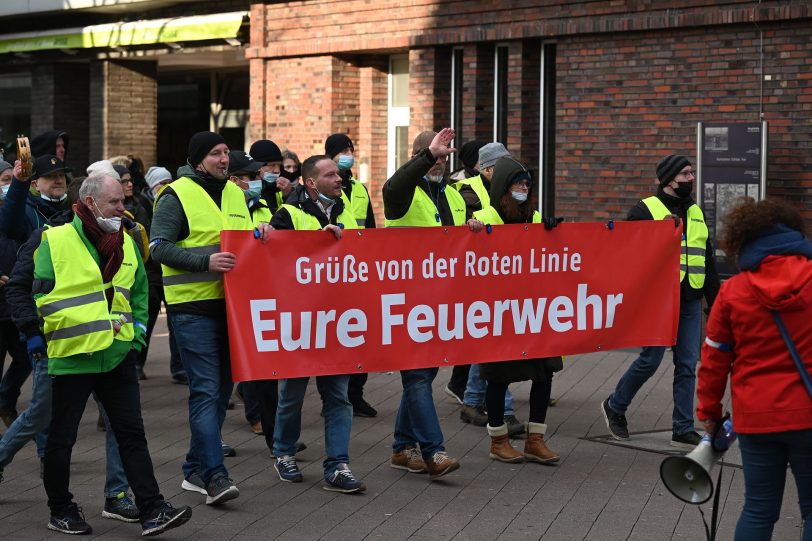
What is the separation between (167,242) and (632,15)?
29.0 ft

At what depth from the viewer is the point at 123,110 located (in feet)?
77.8

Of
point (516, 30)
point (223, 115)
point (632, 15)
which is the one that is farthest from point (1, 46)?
point (632, 15)

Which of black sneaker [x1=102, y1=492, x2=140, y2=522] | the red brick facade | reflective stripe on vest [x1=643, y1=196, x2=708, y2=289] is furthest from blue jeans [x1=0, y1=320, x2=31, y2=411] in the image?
the red brick facade

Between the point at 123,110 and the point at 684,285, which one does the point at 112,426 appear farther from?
the point at 123,110

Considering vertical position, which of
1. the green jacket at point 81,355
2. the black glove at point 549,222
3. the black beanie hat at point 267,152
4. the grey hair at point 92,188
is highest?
the black beanie hat at point 267,152

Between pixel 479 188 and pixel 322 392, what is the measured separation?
269 cm

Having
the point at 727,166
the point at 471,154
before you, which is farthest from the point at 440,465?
the point at 727,166

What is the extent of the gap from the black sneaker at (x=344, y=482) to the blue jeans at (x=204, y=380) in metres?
0.69

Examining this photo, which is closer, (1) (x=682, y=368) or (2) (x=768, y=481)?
(2) (x=768, y=481)

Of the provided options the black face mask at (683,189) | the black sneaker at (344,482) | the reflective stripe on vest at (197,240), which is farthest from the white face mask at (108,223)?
the black face mask at (683,189)

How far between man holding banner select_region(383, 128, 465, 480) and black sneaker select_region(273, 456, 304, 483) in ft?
2.29

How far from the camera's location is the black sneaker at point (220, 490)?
7.44 metres

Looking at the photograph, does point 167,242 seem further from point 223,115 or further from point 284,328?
point 223,115

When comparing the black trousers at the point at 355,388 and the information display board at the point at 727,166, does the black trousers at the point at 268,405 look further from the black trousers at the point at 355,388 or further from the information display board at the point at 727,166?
the information display board at the point at 727,166
